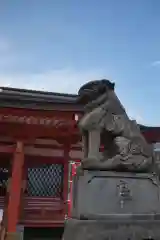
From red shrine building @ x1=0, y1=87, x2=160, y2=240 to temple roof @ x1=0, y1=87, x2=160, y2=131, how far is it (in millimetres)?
26

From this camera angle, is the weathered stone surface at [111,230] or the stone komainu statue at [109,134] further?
the stone komainu statue at [109,134]

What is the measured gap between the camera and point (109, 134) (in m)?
3.65

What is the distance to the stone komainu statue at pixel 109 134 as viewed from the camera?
11.3 ft

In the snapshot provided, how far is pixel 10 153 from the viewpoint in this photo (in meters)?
8.55

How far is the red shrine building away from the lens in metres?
7.77

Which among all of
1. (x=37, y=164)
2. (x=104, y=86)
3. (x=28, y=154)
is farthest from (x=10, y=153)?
(x=104, y=86)

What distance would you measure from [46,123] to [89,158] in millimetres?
4613

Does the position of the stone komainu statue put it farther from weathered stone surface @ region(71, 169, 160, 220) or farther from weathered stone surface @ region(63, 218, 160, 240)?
weathered stone surface @ region(63, 218, 160, 240)

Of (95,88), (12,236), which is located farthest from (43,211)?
(95,88)

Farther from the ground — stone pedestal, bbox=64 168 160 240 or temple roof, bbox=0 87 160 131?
temple roof, bbox=0 87 160 131

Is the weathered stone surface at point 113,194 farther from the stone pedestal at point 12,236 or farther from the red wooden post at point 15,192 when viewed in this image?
the stone pedestal at point 12,236

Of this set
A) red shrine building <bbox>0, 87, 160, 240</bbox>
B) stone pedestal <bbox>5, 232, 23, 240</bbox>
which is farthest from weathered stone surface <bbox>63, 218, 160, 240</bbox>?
A: stone pedestal <bbox>5, 232, 23, 240</bbox>

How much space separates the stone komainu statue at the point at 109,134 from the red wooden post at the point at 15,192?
475 centimetres

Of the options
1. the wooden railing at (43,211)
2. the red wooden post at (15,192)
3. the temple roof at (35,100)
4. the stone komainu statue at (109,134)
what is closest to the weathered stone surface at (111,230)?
the stone komainu statue at (109,134)
